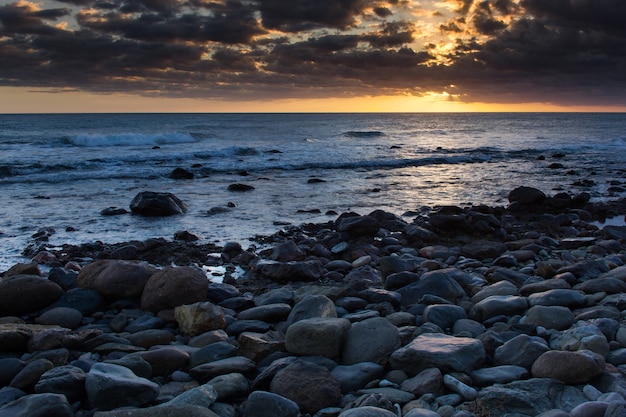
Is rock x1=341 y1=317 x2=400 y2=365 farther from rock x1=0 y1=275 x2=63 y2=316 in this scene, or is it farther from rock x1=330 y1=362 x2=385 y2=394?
rock x1=0 y1=275 x2=63 y2=316

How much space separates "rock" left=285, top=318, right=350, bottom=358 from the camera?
13.3ft

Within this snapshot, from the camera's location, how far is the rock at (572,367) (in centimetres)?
340

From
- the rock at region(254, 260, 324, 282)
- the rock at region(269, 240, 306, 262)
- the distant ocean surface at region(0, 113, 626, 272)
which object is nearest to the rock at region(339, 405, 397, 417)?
the rock at region(254, 260, 324, 282)

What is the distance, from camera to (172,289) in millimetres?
5430

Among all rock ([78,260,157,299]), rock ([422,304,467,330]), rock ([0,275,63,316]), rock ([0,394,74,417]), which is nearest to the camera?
rock ([0,394,74,417])

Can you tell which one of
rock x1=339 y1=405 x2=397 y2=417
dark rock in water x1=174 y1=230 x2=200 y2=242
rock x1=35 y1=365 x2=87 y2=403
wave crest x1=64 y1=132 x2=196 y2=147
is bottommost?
dark rock in water x1=174 y1=230 x2=200 y2=242

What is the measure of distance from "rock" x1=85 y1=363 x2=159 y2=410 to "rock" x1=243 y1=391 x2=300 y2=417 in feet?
2.26

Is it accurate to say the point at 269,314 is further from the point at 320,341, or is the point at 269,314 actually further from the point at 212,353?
the point at 320,341

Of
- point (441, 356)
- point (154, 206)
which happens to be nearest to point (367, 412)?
point (441, 356)

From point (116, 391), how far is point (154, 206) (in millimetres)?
8397

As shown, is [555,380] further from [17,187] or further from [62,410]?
[17,187]

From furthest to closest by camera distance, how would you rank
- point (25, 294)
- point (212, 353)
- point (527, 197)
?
point (527, 197)
point (25, 294)
point (212, 353)

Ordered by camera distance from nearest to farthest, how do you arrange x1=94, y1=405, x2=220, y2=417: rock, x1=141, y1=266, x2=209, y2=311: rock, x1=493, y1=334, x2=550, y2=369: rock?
x1=94, y1=405, x2=220, y2=417: rock, x1=493, y1=334, x2=550, y2=369: rock, x1=141, y1=266, x2=209, y2=311: rock

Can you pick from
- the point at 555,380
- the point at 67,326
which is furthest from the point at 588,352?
the point at 67,326
